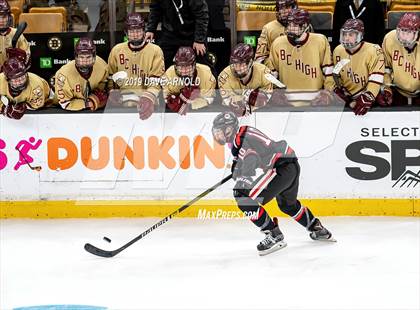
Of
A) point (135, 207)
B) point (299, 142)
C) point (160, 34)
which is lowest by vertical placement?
point (135, 207)

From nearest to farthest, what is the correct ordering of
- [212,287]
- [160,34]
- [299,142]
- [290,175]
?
[212,287] < [290,175] < [299,142] < [160,34]

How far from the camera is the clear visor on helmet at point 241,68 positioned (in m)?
7.81

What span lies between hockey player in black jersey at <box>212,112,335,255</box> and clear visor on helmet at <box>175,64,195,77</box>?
3.13ft

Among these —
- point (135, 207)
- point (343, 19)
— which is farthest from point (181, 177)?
point (343, 19)

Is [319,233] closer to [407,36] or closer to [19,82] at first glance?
[407,36]

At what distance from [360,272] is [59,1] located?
3.63 meters

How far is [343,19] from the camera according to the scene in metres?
8.32

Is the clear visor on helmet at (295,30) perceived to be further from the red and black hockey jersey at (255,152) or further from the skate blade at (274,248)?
the skate blade at (274,248)

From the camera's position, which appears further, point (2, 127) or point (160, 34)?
point (160, 34)

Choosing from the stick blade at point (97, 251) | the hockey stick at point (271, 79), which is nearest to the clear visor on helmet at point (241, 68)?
the hockey stick at point (271, 79)

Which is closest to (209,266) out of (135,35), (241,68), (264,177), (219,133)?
(264,177)

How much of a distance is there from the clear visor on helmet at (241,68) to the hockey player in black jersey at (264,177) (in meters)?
0.84

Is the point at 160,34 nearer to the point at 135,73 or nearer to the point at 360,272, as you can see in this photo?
the point at 135,73

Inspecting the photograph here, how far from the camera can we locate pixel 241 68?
782 centimetres
